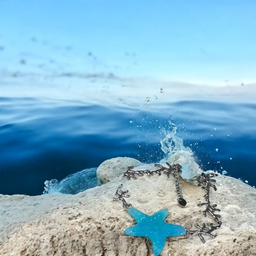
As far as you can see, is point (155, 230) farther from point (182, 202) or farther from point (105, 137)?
point (105, 137)

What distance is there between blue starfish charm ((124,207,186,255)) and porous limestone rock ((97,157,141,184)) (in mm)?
1681

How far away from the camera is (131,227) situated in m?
2.93

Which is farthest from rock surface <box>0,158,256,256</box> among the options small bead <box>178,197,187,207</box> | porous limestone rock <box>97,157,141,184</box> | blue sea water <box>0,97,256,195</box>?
blue sea water <box>0,97,256,195</box>

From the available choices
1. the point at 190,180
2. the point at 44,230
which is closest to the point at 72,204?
the point at 44,230

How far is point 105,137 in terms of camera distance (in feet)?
26.5

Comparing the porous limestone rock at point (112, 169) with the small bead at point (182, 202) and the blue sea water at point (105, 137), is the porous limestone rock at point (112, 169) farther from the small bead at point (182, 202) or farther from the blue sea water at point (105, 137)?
the small bead at point (182, 202)

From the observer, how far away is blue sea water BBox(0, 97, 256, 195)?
21.0ft

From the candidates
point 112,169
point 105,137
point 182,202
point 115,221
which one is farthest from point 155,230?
point 105,137

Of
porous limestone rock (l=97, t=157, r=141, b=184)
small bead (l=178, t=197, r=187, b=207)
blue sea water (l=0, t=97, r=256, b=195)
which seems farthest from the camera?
blue sea water (l=0, t=97, r=256, b=195)

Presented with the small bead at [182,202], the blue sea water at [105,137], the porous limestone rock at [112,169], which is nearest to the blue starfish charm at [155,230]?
the small bead at [182,202]

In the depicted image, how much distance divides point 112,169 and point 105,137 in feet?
10.9

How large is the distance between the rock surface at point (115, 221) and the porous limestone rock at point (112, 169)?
2.71ft

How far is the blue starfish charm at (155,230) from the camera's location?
282 centimetres

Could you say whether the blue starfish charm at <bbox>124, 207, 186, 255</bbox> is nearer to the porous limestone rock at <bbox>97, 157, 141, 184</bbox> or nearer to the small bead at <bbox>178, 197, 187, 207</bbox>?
the small bead at <bbox>178, 197, 187, 207</bbox>
